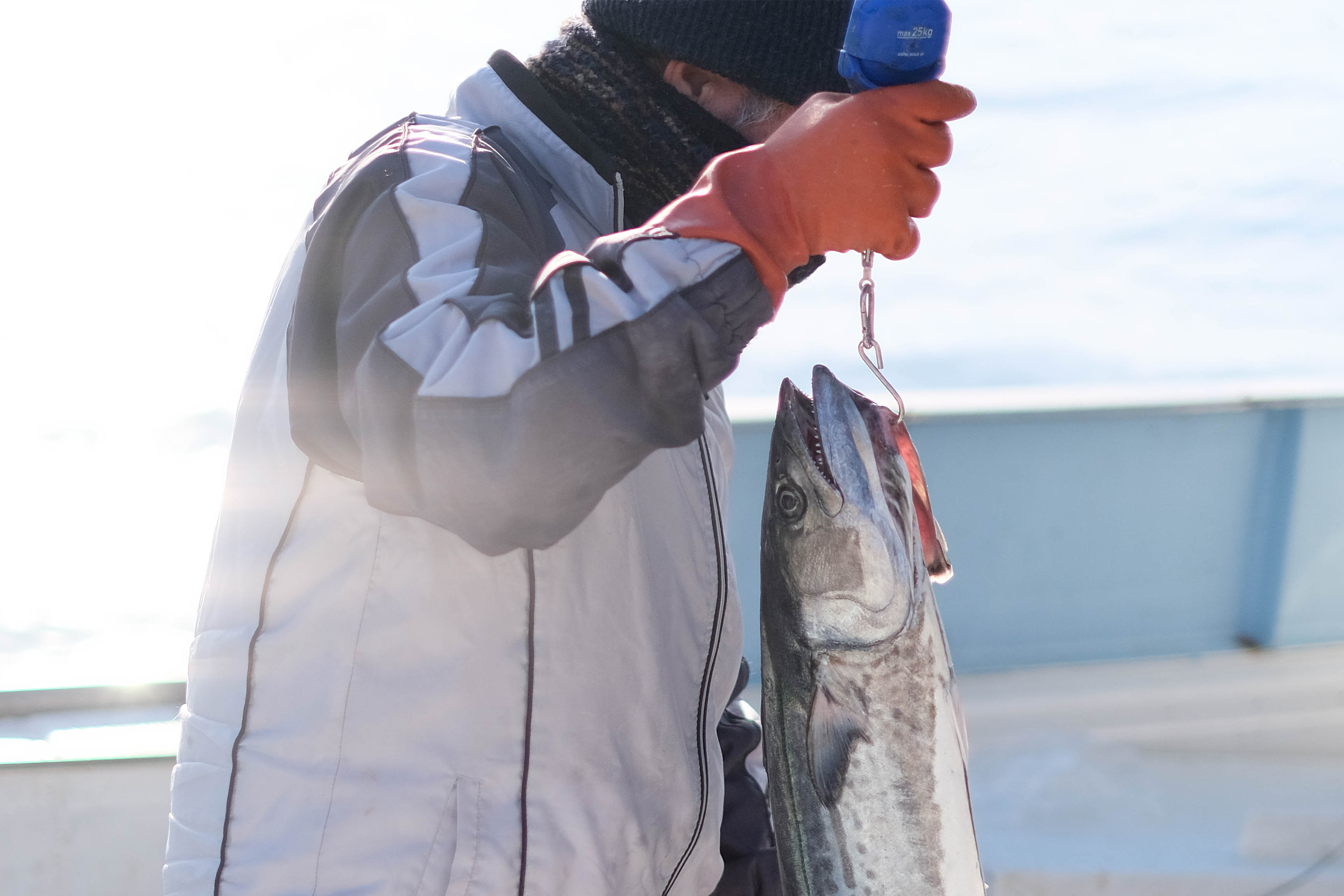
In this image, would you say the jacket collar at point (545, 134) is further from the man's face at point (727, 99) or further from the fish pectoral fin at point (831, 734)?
the fish pectoral fin at point (831, 734)

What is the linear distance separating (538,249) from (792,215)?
290 millimetres

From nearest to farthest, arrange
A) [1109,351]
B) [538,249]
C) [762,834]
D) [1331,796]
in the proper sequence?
[538,249]
[762,834]
[1331,796]
[1109,351]

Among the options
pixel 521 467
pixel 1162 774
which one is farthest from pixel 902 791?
pixel 1162 774

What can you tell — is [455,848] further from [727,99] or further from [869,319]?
[727,99]

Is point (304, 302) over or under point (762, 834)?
over

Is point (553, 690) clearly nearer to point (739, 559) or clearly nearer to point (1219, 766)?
point (739, 559)

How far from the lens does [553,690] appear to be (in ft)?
3.82

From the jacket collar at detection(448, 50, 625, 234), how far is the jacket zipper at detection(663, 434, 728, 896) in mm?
358

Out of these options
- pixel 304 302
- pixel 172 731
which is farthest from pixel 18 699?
pixel 304 302

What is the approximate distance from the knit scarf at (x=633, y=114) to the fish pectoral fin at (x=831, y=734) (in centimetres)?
73

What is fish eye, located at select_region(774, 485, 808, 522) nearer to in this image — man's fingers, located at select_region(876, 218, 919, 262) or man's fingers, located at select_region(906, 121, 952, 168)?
man's fingers, located at select_region(876, 218, 919, 262)

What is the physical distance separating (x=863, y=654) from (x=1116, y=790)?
2239mm

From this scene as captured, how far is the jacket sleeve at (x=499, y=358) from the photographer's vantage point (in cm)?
84

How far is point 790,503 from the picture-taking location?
4.10 ft
